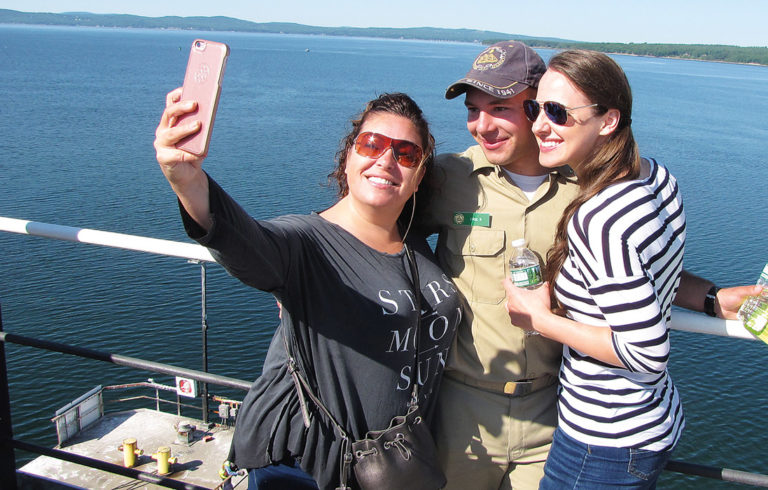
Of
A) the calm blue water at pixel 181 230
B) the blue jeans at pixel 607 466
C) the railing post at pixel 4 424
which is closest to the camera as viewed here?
the blue jeans at pixel 607 466

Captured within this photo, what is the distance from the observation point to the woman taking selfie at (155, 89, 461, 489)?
1.97 meters

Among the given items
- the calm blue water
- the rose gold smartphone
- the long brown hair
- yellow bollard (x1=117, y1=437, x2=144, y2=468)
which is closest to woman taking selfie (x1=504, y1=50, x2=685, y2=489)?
the long brown hair

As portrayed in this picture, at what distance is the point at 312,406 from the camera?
2.01 metres

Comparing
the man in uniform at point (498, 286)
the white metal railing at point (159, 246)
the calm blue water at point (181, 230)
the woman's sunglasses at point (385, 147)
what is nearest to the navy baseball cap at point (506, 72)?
A: the man in uniform at point (498, 286)

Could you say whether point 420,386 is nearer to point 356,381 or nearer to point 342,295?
point 356,381

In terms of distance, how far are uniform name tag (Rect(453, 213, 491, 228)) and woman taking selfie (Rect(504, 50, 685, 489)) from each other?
1.14 ft

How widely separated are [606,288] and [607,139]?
509mm

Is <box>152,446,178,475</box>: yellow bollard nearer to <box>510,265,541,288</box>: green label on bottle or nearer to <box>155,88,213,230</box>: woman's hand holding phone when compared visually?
<box>510,265,541,288</box>: green label on bottle

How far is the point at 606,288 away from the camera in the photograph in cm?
176

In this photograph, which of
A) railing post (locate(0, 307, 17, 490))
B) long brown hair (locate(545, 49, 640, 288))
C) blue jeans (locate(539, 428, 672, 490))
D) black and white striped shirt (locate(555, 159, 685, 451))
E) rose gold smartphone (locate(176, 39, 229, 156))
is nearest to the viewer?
rose gold smartphone (locate(176, 39, 229, 156))

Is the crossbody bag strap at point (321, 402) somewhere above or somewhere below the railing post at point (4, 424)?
above

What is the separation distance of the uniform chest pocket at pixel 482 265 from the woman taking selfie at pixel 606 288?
21 cm

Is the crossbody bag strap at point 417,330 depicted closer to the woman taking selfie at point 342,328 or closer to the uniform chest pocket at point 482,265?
the woman taking selfie at point 342,328

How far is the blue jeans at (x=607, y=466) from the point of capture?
2012 mm
